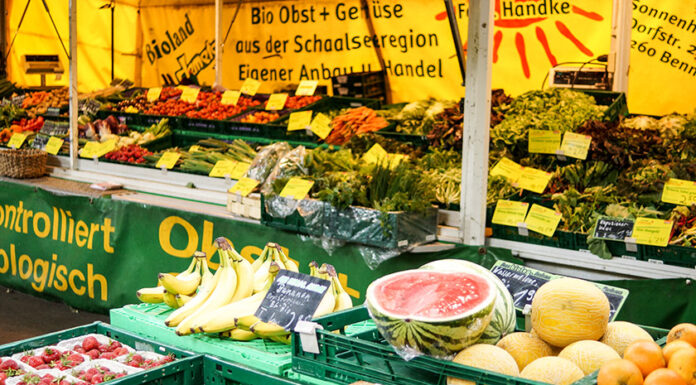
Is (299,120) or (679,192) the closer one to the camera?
(679,192)

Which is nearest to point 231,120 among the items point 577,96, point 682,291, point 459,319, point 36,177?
point 36,177

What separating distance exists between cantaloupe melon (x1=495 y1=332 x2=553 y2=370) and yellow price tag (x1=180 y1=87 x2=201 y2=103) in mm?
6176

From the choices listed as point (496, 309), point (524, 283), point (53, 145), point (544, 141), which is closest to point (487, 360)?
point (496, 309)

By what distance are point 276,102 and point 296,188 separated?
262cm

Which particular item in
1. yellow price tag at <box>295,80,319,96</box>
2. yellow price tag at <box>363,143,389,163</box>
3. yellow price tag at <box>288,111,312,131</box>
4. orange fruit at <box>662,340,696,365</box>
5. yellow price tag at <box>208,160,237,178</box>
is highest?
yellow price tag at <box>295,80,319,96</box>

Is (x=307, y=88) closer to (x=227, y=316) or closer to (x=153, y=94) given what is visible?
(x=153, y=94)

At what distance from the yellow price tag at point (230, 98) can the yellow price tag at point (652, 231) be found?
4616mm

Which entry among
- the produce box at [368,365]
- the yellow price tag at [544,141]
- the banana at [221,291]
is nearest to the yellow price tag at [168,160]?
the yellow price tag at [544,141]

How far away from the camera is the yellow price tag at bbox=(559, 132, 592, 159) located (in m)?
4.75

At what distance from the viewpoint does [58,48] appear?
10.8 meters

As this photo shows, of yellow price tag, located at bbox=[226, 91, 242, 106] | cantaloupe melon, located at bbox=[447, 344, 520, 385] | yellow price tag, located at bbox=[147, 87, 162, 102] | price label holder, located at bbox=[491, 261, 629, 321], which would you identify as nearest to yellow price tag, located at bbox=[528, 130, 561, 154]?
price label holder, located at bbox=[491, 261, 629, 321]

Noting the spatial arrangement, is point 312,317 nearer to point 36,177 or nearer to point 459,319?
point 459,319

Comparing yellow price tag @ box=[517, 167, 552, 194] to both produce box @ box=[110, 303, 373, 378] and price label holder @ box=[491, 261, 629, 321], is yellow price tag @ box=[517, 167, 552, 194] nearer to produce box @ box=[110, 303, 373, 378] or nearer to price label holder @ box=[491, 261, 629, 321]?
price label holder @ box=[491, 261, 629, 321]

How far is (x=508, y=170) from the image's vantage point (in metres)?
4.86
